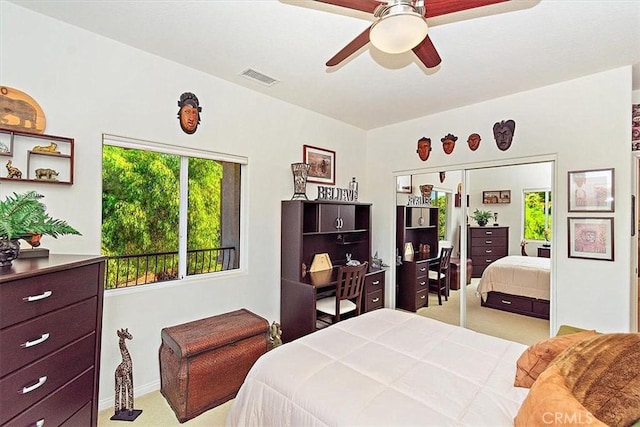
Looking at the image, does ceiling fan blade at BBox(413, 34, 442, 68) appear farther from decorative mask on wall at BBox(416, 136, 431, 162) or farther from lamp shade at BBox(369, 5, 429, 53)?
decorative mask on wall at BBox(416, 136, 431, 162)

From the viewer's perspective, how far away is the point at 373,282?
3.90 m

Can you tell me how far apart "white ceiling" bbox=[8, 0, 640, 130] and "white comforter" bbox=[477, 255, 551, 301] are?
72.7 inches

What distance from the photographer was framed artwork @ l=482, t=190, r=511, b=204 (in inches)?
138

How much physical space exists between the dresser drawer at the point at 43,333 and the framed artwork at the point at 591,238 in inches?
153

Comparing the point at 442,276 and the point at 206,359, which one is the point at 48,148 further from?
the point at 442,276

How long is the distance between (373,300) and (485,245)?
1524 mm

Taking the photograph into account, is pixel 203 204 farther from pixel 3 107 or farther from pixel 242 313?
pixel 3 107

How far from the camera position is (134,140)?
245cm

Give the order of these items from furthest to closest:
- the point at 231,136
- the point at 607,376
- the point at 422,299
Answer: the point at 422,299 < the point at 231,136 < the point at 607,376

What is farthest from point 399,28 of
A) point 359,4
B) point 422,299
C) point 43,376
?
point 422,299

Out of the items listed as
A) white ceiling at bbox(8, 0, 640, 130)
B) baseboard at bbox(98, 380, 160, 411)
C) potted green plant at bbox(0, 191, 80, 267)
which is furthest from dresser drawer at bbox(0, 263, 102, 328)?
white ceiling at bbox(8, 0, 640, 130)

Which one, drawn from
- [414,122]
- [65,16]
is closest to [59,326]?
[65,16]

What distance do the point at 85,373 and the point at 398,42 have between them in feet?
7.92

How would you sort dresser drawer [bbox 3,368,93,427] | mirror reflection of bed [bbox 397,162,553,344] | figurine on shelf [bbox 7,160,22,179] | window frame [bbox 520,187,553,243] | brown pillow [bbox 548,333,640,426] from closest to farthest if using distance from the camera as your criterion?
1. brown pillow [bbox 548,333,640,426]
2. dresser drawer [bbox 3,368,93,427]
3. figurine on shelf [bbox 7,160,22,179]
4. window frame [bbox 520,187,553,243]
5. mirror reflection of bed [bbox 397,162,553,344]
